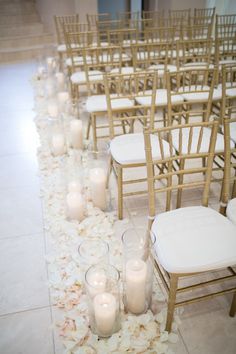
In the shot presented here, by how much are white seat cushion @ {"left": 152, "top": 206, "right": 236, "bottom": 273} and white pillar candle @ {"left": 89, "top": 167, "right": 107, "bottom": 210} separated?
0.79 metres

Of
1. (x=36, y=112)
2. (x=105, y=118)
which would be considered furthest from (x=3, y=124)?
(x=105, y=118)

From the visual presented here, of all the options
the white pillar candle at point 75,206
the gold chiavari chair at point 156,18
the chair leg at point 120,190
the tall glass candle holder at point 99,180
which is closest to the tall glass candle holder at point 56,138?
the tall glass candle holder at point 99,180

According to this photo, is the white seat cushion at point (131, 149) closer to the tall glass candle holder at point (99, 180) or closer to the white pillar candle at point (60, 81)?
the tall glass candle holder at point (99, 180)

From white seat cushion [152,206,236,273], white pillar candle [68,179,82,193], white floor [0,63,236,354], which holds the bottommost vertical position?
white floor [0,63,236,354]

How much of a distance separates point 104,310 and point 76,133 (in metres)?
2.01

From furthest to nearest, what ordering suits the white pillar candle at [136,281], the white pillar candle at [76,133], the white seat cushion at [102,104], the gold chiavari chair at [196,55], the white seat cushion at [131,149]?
the gold chiavari chair at [196,55] < the white pillar candle at [76,133] < the white seat cushion at [102,104] < the white seat cushion at [131,149] < the white pillar candle at [136,281]

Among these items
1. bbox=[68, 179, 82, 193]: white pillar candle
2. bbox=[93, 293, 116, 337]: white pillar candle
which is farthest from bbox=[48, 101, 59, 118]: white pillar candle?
bbox=[93, 293, 116, 337]: white pillar candle

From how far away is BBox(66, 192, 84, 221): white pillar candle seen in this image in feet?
7.40

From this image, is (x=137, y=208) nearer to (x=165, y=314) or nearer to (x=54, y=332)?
(x=165, y=314)

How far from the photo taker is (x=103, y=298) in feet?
4.79

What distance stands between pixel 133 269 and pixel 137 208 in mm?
953

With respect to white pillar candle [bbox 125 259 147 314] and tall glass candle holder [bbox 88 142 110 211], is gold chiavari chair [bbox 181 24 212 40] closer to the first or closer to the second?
tall glass candle holder [bbox 88 142 110 211]

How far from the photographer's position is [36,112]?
4.21m

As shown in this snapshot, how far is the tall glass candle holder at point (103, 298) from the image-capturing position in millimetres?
1440
